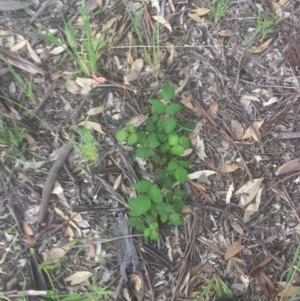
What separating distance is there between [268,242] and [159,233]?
0.38 metres

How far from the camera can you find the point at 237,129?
1.83m

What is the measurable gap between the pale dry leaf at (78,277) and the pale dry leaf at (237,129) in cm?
70

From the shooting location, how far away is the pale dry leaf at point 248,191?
5.90ft

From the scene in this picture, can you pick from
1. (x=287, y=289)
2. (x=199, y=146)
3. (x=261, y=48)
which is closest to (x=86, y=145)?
(x=199, y=146)

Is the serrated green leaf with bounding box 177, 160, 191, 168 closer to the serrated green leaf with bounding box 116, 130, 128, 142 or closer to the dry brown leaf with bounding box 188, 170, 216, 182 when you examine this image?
the dry brown leaf with bounding box 188, 170, 216, 182

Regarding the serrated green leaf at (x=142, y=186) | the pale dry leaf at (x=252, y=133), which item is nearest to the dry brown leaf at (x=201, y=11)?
the pale dry leaf at (x=252, y=133)

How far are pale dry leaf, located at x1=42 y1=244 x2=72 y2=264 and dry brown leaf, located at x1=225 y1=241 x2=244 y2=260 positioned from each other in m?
0.54

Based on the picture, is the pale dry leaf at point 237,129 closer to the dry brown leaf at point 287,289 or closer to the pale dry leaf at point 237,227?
the pale dry leaf at point 237,227

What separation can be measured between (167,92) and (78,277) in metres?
0.68

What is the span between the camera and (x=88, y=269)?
5.65ft

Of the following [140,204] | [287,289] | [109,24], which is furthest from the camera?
[109,24]

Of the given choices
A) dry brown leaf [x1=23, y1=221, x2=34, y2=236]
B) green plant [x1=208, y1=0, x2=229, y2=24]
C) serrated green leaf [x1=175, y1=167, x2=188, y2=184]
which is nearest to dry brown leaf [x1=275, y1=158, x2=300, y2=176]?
serrated green leaf [x1=175, y1=167, x2=188, y2=184]

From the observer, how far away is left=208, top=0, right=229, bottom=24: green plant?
1822 millimetres

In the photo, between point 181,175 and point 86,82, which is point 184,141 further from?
point 86,82
